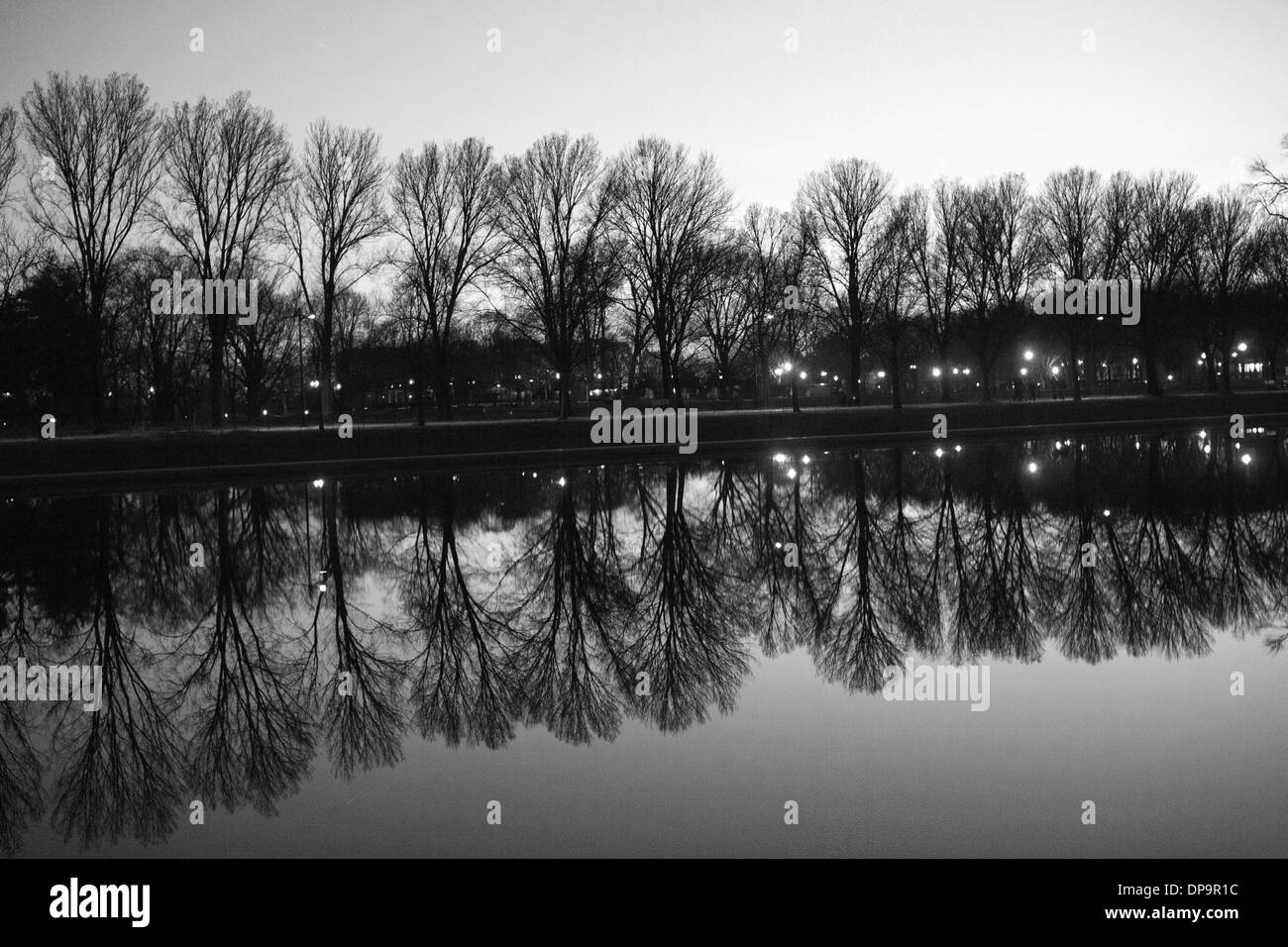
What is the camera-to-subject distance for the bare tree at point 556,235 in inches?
1998

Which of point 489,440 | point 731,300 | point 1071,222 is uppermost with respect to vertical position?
point 1071,222

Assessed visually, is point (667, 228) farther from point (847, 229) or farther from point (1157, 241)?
point (1157, 241)

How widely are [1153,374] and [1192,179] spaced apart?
14975 mm

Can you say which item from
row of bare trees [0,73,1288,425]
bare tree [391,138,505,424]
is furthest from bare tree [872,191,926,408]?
bare tree [391,138,505,424]

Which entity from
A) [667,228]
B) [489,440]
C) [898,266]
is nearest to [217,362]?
[489,440]

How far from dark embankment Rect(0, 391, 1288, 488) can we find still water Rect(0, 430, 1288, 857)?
52.8 feet

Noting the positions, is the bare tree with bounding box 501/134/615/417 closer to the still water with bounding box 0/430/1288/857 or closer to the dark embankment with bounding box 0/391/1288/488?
the dark embankment with bounding box 0/391/1288/488

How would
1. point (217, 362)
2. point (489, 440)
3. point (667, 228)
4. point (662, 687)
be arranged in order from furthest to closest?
point (667, 228) < point (217, 362) < point (489, 440) < point (662, 687)

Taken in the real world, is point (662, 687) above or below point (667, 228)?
below

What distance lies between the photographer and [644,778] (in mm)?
6473

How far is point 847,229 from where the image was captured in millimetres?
60219

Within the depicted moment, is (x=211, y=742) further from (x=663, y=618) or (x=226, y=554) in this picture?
(x=226, y=554)

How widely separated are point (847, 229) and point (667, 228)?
1315cm

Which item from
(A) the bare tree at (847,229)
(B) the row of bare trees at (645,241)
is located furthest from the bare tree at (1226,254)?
(A) the bare tree at (847,229)
